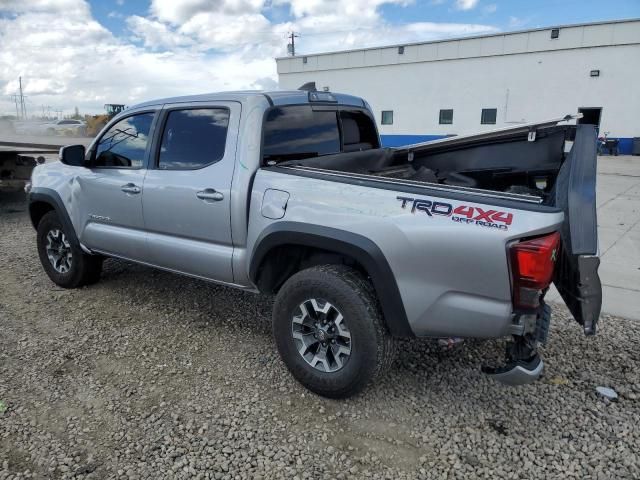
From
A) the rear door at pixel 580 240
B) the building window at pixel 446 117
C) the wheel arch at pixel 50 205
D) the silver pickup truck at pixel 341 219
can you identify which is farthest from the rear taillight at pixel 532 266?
the building window at pixel 446 117

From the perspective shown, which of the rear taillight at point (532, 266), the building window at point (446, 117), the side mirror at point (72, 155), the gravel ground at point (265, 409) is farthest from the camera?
the building window at point (446, 117)

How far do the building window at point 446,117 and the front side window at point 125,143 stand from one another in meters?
26.7

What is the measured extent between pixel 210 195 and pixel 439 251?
1.69 meters

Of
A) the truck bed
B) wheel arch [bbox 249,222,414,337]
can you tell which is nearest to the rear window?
the truck bed

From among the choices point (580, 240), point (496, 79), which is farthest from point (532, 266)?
point (496, 79)

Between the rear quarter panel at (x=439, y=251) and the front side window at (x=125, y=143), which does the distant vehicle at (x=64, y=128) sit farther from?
the rear quarter panel at (x=439, y=251)

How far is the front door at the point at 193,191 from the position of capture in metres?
3.39

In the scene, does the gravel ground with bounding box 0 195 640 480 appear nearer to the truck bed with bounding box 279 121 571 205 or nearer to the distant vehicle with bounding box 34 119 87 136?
the truck bed with bounding box 279 121 571 205

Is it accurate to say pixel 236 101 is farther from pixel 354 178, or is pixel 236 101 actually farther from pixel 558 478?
pixel 558 478

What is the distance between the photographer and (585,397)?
3.17 meters

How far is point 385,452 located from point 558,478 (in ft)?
2.87

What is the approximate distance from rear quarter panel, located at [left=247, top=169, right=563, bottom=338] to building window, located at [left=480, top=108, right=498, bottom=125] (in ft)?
87.7

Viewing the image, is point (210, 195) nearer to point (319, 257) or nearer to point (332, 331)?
point (319, 257)

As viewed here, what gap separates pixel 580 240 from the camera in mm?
2422
